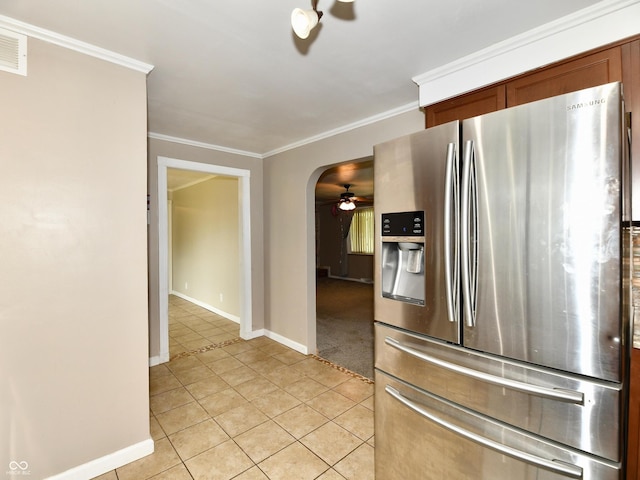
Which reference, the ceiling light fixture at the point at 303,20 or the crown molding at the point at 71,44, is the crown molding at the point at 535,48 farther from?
the crown molding at the point at 71,44

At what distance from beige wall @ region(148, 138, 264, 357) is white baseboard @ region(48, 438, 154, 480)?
1.60 m

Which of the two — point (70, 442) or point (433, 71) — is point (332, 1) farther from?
point (70, 442)

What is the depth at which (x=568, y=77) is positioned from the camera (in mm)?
1607

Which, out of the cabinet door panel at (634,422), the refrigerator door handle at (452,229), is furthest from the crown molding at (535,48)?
the cabinet door panel at (634,422)

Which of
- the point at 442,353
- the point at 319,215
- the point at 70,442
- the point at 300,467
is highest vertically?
the point at 319,215

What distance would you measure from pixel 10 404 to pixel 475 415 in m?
2.31

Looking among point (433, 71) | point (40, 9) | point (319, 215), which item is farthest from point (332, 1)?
point (319, 215)

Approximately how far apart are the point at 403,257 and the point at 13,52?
2.33 metres

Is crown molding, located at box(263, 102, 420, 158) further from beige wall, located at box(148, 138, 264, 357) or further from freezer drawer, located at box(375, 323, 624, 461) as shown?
freezer drawer, located at box(375, 323, 624, 461)

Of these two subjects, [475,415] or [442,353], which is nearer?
[475,415]

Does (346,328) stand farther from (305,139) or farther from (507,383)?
(507,383)

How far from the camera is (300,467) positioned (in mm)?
1892

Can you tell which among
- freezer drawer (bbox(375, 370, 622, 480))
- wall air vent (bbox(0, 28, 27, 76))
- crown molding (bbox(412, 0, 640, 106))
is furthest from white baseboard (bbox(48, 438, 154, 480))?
crown molding (bbox(412, 0, 640, 106))

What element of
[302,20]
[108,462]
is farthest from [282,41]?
[108,462]
